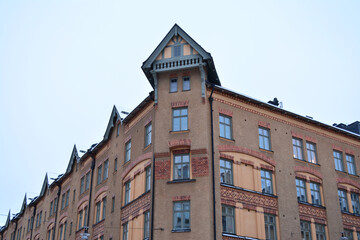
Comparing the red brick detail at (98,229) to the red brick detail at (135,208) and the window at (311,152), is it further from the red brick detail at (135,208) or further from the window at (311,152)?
the window at (311,152)

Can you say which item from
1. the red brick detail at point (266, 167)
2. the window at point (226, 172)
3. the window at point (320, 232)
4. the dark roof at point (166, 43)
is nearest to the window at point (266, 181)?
the red brick detail at point (266, 167)

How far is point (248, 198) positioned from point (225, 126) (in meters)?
5.02

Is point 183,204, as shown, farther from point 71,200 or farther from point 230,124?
point 71,200

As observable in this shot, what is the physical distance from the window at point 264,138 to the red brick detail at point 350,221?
8.20 m

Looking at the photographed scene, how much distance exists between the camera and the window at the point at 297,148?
35.1 meters

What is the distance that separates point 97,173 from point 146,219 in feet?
39.4

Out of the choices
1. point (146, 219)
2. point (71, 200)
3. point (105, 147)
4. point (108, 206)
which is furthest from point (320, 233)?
point (71, 200)

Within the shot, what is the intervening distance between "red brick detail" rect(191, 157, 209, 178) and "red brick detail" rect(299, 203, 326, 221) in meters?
8.26

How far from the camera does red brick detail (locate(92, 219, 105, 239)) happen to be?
37312mm

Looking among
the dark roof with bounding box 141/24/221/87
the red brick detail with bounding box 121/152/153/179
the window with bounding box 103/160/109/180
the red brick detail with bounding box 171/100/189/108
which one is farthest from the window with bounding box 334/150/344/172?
the window with bounding box 103/160/109/180

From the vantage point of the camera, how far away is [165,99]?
3219cm

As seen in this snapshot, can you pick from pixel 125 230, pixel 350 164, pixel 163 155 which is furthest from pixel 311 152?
pixel 125 230

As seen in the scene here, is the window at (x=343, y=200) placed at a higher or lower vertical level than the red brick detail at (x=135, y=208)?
higher

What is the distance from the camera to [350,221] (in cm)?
3569
